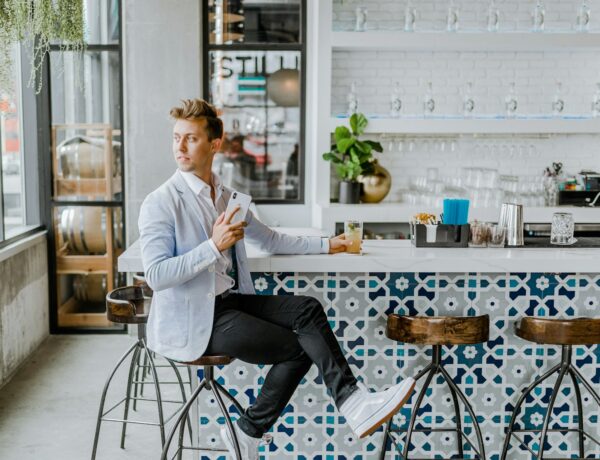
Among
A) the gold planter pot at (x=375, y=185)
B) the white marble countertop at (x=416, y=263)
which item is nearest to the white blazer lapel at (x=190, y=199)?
the white marble countertop at (x=416, y=263)

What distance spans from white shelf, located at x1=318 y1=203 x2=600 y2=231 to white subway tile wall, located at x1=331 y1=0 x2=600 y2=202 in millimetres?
575

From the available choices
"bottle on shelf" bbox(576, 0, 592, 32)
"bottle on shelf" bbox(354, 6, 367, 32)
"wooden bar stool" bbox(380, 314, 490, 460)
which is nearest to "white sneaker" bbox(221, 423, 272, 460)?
"wooden bar stool" bbox(380, 314, 490, 460)

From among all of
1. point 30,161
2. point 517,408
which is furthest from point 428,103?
point 517,408

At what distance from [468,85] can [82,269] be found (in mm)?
3627

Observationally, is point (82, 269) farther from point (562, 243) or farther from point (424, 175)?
point (562, 243)

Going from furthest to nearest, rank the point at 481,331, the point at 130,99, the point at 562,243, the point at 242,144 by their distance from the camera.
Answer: the point at 242,144
the point at 130,99
the point at 562,243
the point at 481,331

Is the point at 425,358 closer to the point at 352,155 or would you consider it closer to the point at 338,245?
the point at 338,245

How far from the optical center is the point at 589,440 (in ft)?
11.5

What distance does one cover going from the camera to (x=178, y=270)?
2.72 meters

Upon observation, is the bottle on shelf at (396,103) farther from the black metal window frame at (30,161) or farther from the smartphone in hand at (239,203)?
the smartphone in hand at (239,203)

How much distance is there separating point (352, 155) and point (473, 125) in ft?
3.46

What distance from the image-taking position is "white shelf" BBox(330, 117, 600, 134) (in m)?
6.07

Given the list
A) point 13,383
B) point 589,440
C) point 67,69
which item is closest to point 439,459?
point 589,440

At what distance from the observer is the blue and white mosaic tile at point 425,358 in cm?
335
